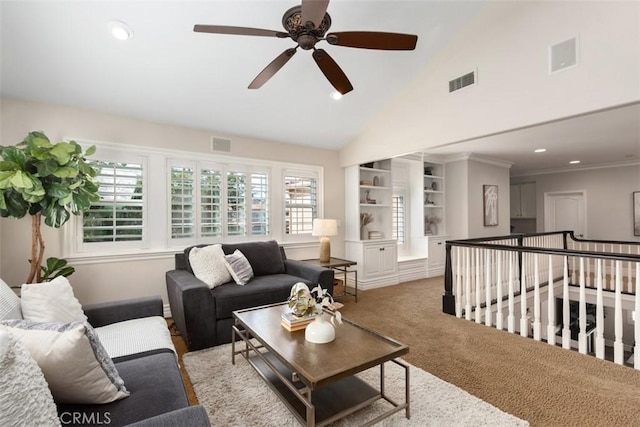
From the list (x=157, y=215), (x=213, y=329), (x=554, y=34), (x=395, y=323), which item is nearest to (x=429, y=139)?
(x=554, y=34)

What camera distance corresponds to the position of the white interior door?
708 cm

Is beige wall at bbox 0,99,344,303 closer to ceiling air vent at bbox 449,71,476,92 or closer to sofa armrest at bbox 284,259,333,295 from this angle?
sofa armrest at bbox 284,259,333,295

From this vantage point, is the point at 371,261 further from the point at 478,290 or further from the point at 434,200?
the point at 434,200

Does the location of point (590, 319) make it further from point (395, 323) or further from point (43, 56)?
point (43, 56)

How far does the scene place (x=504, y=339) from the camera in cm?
291

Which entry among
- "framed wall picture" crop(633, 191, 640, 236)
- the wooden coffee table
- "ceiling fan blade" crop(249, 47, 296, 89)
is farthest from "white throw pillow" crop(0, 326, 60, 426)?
"framed wall picture" crop(633, 191, 640, 236)

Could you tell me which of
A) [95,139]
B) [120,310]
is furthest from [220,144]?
[120,310]

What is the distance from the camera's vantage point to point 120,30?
241cm

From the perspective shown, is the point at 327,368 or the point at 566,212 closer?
the point at 327,368

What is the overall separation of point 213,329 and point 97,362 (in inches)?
66.9

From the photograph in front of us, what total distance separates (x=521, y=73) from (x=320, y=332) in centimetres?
304

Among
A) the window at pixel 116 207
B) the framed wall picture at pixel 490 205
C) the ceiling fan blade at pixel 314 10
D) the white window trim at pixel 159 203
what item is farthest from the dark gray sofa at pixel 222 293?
the framed wall picture at pixel 490 205

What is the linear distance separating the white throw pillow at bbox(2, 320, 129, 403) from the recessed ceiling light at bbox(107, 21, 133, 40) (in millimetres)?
2364

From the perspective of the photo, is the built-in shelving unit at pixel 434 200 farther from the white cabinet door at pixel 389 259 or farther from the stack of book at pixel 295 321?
the stack of book at pixel 295 321
